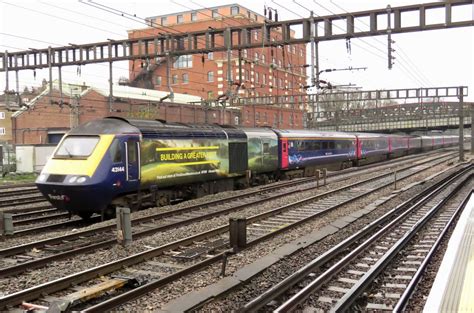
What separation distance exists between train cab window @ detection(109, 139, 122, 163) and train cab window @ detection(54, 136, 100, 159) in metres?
0.48

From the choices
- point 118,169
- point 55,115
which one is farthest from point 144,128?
point 55,115

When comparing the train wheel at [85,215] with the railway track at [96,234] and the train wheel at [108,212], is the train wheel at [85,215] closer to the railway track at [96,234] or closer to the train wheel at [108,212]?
the railway track at [96,234]

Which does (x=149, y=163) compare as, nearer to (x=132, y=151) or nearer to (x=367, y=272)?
(x=132, y=151)

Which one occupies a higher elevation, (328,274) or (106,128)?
(106,128)

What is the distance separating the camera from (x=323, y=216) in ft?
47.2

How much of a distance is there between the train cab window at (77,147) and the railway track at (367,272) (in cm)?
732

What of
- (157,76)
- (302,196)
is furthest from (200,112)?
(302,196)

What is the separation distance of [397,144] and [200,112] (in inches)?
912

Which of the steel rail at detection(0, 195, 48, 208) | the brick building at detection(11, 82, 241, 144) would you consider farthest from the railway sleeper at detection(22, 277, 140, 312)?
the brick building at detection(11, 82, 241, 144)

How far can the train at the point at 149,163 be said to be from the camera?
1305 cm

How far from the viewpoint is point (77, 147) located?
1350 cm

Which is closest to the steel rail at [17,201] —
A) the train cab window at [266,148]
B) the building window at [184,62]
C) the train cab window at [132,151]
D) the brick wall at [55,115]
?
the train cab window at [132,151]

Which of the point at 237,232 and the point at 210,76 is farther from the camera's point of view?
the point at 210,76

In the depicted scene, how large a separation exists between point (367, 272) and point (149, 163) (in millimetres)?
8344
